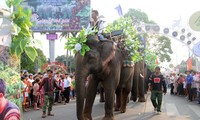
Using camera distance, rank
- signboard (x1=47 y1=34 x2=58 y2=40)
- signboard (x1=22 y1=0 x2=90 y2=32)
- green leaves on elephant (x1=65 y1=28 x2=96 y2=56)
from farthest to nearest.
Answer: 1. signboard (x1=47 y1=34 x2=58 y2=40)
2. signboard (x1=22 y1=0 x2=90 y2=32)
3. green leaves on elephant (x1=65 y1=28 x2=96 y2=56)

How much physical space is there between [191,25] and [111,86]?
1241cm

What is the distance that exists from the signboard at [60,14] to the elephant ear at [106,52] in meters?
22.9

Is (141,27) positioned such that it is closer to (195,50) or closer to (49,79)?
(195,50)

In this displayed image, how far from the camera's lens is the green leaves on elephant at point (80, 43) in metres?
7.21

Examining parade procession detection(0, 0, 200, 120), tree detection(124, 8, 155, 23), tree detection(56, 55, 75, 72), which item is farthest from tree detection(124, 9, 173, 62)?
parade procession detection(0, 0, 200, 120)

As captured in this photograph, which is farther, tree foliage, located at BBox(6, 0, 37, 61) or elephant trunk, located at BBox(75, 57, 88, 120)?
elephant trunk, located at BBox(75, 57, 88, 120)

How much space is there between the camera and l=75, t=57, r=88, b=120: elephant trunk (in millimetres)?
6695

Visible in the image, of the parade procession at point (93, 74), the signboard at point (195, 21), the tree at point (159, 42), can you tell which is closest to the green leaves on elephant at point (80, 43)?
the parade procession at point (93, 74)

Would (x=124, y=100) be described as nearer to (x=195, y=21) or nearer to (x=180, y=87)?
(x=195, y=21)

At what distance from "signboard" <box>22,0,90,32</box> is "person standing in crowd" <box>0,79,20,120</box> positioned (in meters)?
27.4

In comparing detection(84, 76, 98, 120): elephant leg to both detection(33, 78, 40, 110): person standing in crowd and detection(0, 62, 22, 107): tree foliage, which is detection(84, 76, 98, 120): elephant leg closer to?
detection(0, 62, 22, 107): tree foliage

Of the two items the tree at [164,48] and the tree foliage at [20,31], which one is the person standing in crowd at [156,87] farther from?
the tree at [164,48]

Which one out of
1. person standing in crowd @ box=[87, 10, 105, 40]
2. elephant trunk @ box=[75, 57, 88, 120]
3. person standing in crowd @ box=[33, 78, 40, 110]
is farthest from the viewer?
person standing in crowd @ box=[33, 78, 40, 110]

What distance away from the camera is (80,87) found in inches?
267
